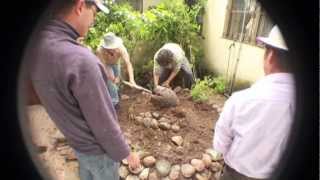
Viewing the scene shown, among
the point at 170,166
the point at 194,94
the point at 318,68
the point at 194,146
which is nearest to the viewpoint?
the point at 318,68

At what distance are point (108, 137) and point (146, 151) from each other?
1.70 meters

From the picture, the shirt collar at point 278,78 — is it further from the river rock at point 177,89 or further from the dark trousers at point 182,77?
the river rock at point 177,89

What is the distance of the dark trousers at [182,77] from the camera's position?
12.7 ft

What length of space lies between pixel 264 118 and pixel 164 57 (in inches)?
102

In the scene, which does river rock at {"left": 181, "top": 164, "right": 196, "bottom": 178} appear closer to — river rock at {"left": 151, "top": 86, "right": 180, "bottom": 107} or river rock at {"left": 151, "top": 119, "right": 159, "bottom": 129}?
river rock at {"left": 151, "top": 119, "right": 159, "bottom": 129}

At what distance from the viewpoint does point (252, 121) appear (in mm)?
1127

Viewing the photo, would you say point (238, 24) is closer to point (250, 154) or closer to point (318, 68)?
point (250, 154)

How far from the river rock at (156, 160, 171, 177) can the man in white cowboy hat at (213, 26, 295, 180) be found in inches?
56.7

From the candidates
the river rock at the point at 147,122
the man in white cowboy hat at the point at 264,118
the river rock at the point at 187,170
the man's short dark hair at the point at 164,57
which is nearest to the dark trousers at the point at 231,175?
the man in white cowboy hat at the point at 264,118

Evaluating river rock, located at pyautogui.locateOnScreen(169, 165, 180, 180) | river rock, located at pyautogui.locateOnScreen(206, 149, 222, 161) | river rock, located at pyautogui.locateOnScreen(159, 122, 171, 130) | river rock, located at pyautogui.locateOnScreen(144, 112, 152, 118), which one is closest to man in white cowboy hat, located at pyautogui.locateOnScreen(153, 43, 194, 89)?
river rock, located at pyautogui.locateOnScreen(144, 112, 152, 118)

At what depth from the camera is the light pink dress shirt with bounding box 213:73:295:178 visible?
108 centimetres

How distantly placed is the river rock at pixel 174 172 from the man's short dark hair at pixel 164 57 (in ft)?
4.66

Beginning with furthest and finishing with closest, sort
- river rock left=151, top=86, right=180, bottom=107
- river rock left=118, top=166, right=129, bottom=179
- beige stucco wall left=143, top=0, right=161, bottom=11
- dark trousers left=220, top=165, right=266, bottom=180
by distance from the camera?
beige stucco wall left=143, top=0, right=161, bottom=11, river rock left=151, top=86, right=180, bottom=107, river rock left=118, top=166, right=129, bottom=179, dark trousers left=220, top=165, right=266, bottom=180

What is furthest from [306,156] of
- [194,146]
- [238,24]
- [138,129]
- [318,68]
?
[238,24]
